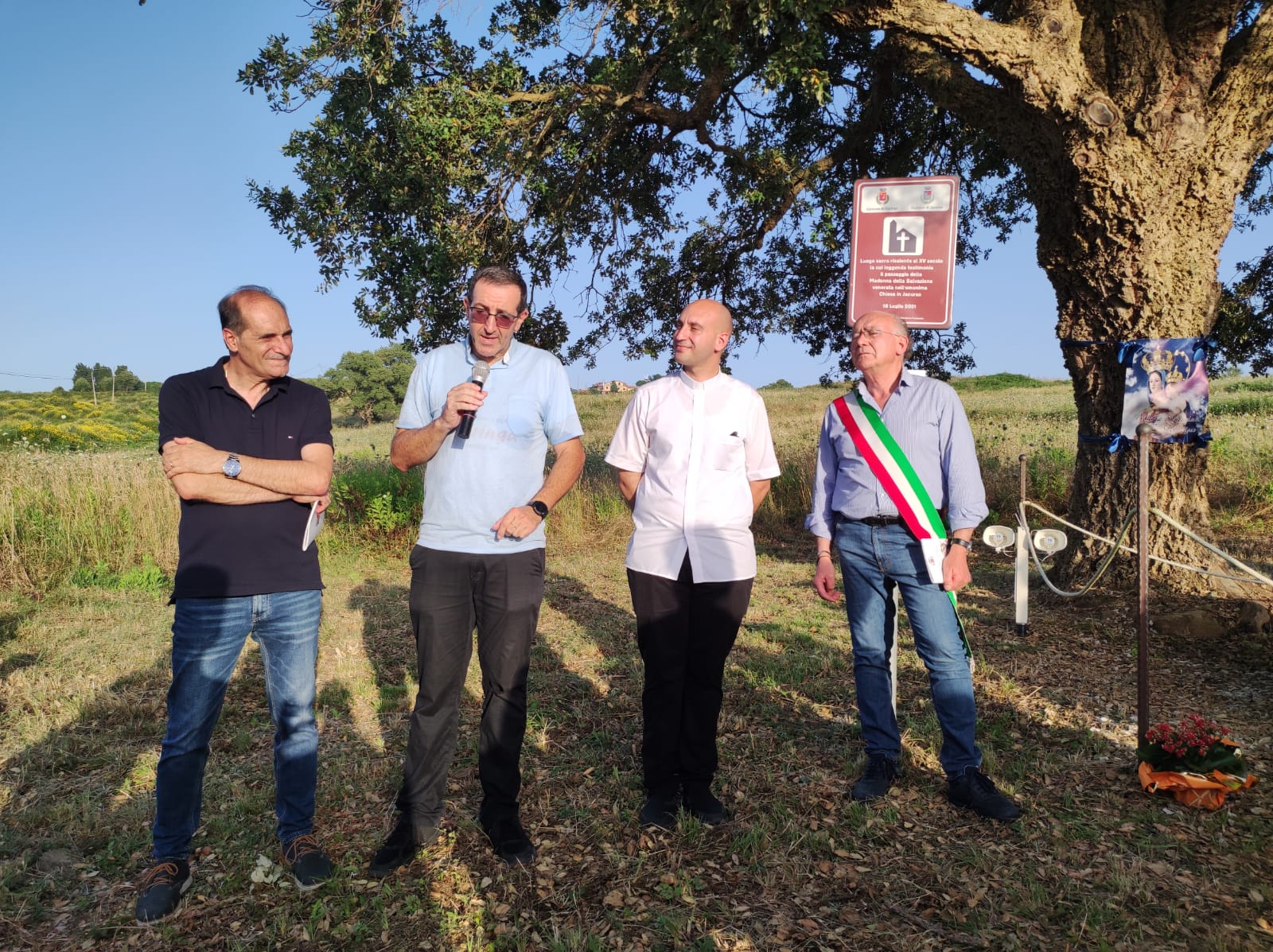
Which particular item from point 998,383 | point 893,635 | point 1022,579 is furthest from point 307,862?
point 998,383

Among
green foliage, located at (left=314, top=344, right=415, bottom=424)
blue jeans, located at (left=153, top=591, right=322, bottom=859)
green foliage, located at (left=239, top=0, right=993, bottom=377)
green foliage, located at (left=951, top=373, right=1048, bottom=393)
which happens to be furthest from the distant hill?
blue jeans, located at (left=153, top=591, right=322, bottom=859)

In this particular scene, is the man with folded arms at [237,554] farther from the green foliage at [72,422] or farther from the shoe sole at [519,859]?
the green foliage at [72,422]

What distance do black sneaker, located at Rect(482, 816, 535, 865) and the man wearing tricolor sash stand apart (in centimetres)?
163

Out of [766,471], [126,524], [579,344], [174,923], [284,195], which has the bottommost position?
[174,923]

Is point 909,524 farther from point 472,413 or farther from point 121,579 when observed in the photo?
point 121,579

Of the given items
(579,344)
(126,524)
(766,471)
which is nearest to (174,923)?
(766,471)

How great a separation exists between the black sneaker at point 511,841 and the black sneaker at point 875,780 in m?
1.62

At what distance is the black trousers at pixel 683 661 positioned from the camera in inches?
147

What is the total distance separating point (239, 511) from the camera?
316 cm

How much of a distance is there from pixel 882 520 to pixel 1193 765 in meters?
1.92

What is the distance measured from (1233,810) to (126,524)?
1052 centimetres

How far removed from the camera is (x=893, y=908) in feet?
10.5

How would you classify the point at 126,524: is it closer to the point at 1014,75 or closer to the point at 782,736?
the point at 782,736

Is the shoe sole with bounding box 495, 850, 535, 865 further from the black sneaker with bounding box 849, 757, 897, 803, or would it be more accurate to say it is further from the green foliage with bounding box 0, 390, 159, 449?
the green foliage with bounding box 0, 390, 159, 449
